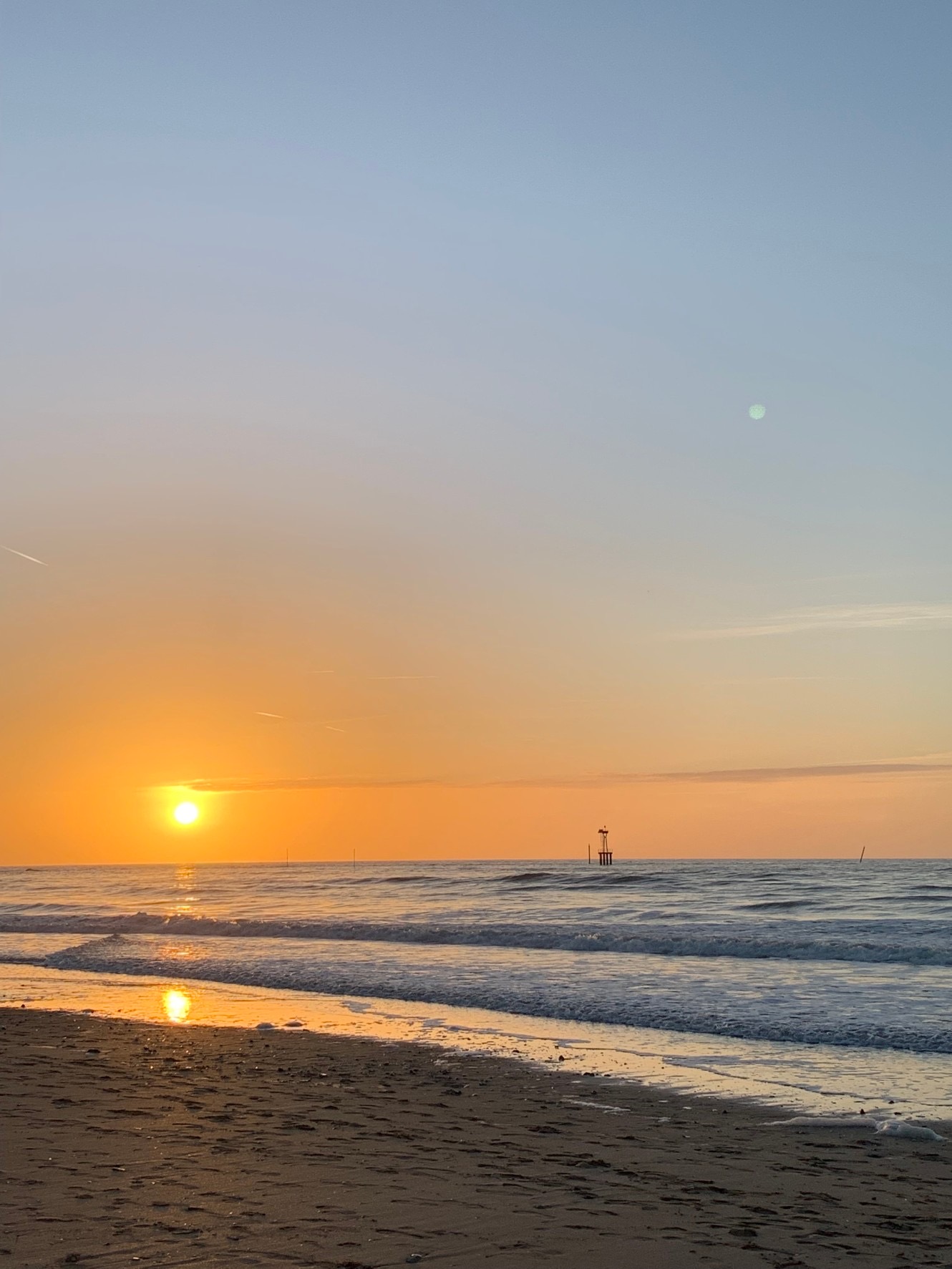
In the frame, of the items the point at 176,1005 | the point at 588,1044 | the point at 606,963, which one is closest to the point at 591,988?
the point at 606,963

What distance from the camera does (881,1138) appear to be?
9250 millimetres

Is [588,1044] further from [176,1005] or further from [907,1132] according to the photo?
[176,1005]

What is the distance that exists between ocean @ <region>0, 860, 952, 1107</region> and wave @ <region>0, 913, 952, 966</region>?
0.30 feet

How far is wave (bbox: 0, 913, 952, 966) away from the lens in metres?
27.3

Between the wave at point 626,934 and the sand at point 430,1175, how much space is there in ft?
55.4

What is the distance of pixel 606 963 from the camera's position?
2478cm

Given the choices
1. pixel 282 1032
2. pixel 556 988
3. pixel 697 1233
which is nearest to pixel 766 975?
pixel 556 988

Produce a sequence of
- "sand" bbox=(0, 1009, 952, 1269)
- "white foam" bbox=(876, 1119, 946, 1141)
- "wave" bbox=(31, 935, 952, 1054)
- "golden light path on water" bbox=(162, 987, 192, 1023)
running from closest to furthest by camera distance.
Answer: "sand" bbox=(0, 1009, 952, 1269), "white foam" bbox=(876, 1119, 946, 1141), "wave" bbox=(31, 935, 952, 1054), "golden light path on water" bbox=(162, 987, 192, 1023)

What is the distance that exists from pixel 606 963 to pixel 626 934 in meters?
6.42

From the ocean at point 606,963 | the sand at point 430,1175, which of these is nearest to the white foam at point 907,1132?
the sand at point 430,1175

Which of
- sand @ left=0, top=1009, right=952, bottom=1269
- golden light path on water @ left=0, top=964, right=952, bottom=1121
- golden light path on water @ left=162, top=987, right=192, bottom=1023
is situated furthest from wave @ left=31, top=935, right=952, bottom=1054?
sand @ left=0, top=1009, right=952, bottom=1269

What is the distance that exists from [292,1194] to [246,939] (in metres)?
29.0

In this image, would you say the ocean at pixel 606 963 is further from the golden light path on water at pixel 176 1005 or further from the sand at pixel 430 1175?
the sand at pixel 430 1175

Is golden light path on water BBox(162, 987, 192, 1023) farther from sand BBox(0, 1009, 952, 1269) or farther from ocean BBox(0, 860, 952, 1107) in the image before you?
sand BBox(0, 1009, 952, 1269)
